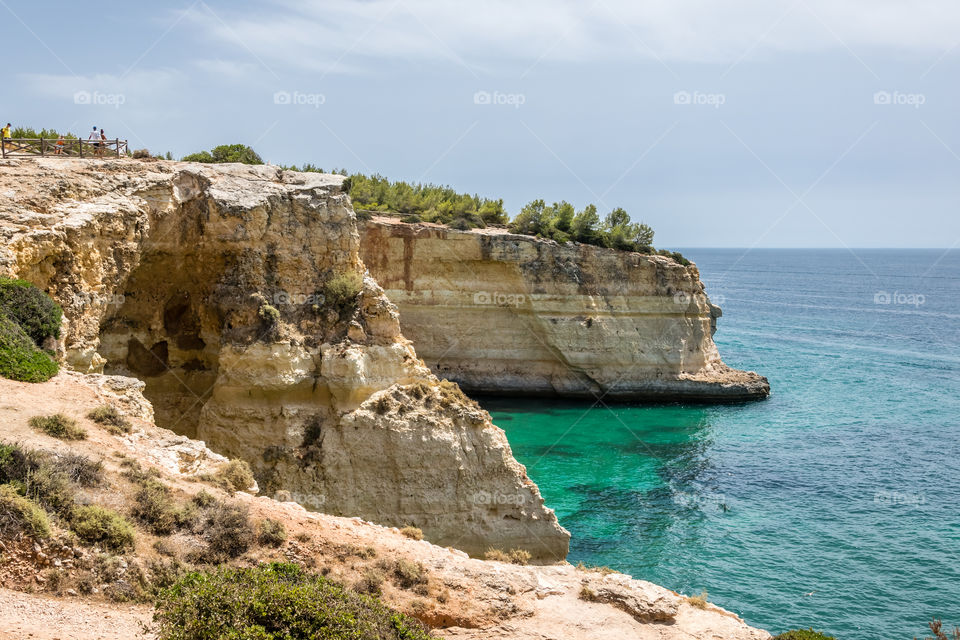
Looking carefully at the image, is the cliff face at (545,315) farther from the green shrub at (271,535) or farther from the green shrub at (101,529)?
the green shrub at (101,529)

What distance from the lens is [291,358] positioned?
17.5 metres

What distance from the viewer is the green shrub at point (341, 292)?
18.5 meters

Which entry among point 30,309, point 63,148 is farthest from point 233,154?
point 30,309

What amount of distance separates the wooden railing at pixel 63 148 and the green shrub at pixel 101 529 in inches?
496

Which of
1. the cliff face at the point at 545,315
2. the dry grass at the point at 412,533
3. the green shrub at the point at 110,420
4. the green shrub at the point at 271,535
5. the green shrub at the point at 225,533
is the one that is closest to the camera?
the green shrub at the point at 225,533

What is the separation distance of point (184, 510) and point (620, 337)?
114ft

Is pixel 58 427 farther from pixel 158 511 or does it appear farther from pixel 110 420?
pixel 158 511

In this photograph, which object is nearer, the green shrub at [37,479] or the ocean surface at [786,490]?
the green shrub at [37,479]

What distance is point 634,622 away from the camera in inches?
412

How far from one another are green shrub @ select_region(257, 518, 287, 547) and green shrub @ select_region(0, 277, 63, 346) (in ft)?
21.2

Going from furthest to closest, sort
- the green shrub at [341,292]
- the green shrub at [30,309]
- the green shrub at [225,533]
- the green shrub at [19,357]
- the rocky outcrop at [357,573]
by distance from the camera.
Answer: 1. the green shrub at [341,292]
2. the green shrub at [30,309]
3. the green shrub at [19,357]
4. the green shrub at [225,533]
5. the rocky outcrop at [357,573]

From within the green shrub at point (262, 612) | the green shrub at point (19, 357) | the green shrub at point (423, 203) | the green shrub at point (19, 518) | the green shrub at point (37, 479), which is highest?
the green shrub at point (423, 203)

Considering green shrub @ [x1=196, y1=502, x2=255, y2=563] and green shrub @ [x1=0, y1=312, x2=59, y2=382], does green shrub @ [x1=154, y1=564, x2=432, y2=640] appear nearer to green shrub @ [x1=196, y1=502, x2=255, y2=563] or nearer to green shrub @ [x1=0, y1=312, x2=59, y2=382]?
green shrub @ [x1=196, y1=502, x2=255, y2=563]

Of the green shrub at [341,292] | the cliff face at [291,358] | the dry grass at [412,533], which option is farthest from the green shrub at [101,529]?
the green shrub at [341,292]
